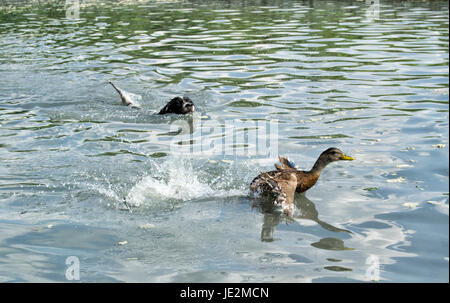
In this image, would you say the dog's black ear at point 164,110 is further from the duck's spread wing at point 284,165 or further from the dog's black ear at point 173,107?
the duck's spread wing at point 284,165

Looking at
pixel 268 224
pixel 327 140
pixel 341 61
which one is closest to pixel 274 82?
pixel 341 61

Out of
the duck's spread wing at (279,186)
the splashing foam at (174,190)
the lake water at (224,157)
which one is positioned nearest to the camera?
the lake water at (224,157)

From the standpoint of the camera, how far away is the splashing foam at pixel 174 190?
7.88 m

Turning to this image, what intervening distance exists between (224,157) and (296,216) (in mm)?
2281

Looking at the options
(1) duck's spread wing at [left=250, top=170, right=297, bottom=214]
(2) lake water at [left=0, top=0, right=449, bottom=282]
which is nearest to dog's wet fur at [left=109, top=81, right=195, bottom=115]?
(2) lake water at [left=0, top=0, right=449, bottom=282]

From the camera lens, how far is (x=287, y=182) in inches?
296

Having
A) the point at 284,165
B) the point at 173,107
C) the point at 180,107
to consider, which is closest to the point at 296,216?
the point at 284,165

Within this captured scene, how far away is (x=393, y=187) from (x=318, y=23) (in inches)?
601

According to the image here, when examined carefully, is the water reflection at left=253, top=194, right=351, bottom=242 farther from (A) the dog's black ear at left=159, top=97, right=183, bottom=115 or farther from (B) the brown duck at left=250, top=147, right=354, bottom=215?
(A) the dog's black ear at left=159, top=97, right=183, bottom=115

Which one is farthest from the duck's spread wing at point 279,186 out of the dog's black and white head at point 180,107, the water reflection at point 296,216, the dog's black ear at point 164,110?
the dog's black ear at point 164,110

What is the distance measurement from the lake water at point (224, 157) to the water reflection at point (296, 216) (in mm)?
30

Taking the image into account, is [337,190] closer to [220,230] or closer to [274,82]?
[220,230]

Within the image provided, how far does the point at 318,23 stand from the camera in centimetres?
2206
